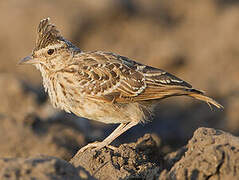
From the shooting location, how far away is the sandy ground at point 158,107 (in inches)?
264

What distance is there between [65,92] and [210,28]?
1442 cm

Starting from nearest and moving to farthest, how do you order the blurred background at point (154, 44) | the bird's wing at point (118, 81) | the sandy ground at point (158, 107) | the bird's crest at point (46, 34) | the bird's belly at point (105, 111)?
the sandy ground at point (158, 107)
the bird's belly at point (105, 111)
the bird's wing at point (118, 81)
the bird's crest at point (46, 34)
the blurred background at point (154, 44)

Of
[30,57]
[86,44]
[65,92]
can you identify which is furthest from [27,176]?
[86,44]

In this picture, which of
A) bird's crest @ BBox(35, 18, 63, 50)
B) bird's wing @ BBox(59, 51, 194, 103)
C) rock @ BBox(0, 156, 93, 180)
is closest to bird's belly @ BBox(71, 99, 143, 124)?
bird's wing @ BBox(59, 51, 194, 103)

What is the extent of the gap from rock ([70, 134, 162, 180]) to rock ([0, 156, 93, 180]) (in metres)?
1.48

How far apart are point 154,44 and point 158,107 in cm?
453

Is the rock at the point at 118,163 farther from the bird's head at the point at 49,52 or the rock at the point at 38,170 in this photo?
the bird's head at the point at 49,52

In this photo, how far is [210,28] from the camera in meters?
22.4

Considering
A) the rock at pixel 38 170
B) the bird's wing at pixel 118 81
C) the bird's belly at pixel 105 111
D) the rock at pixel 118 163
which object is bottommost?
the rock at pixel 118 163

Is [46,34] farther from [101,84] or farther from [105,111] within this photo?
[105,111]

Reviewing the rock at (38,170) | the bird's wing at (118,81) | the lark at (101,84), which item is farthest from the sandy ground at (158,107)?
the bird's wing at (118,81)

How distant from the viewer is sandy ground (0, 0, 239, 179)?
670 cm

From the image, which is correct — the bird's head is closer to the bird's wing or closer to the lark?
the lark

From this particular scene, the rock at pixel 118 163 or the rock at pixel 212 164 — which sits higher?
the rock at pixel 212 164
